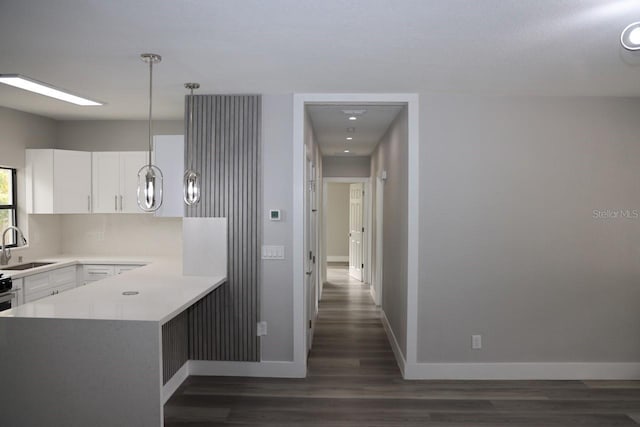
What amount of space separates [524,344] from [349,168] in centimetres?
518

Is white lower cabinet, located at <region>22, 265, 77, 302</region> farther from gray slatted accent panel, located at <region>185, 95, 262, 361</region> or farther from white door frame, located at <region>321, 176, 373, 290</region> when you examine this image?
white door frame, located at <region>321, 176, 373, 290</region>

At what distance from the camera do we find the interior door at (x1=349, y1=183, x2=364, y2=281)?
9164mm

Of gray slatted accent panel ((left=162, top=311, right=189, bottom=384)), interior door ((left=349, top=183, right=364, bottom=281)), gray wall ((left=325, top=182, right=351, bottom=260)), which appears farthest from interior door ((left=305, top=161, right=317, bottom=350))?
gray wall ((left=325, top=182, right=351, bottom=260))

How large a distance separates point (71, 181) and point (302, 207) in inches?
109

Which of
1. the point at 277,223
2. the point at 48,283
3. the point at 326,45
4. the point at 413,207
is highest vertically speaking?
the point at 326,45

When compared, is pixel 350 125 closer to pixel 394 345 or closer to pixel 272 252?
pixel 272 252

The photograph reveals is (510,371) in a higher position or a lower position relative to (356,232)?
lower

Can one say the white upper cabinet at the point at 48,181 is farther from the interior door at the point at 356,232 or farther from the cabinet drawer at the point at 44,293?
the interior door at the point at 356,232

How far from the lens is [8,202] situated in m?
4.79

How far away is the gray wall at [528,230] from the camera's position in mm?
3943

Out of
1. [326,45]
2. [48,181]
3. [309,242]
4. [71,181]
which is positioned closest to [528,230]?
[309,242]

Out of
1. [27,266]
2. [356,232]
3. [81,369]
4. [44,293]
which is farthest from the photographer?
[356,232]

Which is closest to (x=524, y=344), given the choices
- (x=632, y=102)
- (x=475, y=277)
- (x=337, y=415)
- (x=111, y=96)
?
(x=475, y=277)

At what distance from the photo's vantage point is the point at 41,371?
2.48 metres
